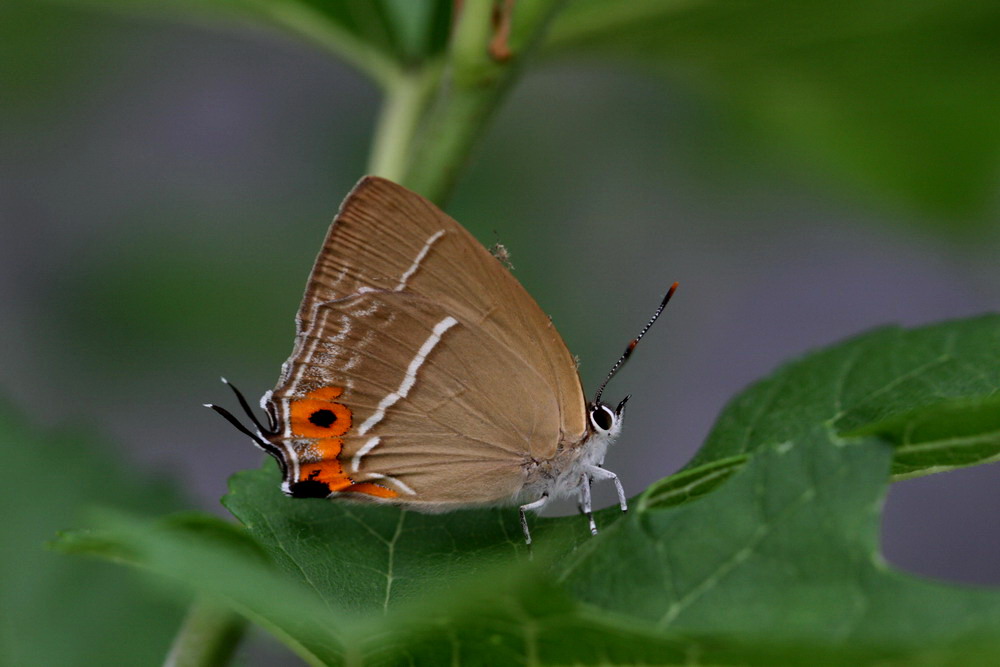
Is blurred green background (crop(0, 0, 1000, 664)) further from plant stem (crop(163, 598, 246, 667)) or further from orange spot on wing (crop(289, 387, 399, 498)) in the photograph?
plant stem (crop(163, 598, 246, 667))

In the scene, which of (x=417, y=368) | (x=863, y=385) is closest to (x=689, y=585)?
(x=863, y=385)

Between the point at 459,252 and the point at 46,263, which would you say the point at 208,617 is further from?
the point at 46,263

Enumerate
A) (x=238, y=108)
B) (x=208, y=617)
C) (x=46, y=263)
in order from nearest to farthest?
1. (x=208, y=617)
2. (x=46, y=263)
3. (x=238, y=108)

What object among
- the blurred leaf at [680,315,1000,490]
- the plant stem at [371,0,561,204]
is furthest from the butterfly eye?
the plant stem at [371,0,561,204]

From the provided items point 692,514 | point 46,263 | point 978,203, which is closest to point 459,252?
point 692,514

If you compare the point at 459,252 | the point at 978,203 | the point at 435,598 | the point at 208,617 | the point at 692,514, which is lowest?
the point at 208,617

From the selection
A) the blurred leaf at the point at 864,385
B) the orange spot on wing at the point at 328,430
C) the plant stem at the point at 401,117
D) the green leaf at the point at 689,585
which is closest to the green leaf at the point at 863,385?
the blurred leaf at the point at 864,385
